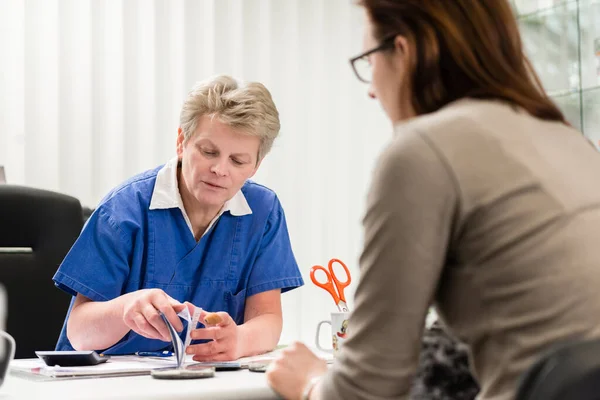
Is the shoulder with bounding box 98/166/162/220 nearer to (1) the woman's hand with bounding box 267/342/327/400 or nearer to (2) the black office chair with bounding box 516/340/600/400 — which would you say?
(1) the woman's hand with bounding box 267/342/327/400

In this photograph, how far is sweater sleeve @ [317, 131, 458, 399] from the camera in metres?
0.76

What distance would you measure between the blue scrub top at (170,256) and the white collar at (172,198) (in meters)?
0.01

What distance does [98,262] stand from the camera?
5.77ft

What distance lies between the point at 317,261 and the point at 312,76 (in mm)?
771

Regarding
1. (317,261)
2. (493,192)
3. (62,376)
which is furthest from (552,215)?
(317,261)

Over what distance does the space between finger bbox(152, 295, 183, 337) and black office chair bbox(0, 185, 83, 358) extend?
0.62 metres

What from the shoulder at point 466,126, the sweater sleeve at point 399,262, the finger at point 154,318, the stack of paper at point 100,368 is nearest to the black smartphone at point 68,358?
the stack of paper at point 100,368

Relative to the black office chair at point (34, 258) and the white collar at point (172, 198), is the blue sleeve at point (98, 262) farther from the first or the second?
the black office chair at point (34, 258)

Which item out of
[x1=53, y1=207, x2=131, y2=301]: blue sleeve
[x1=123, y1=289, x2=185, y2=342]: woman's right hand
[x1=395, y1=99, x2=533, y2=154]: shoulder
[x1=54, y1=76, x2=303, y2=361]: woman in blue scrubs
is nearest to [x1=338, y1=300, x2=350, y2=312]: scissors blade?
[x1=54, y1=76, x2=303, y2=361]: woman in blue scrubs

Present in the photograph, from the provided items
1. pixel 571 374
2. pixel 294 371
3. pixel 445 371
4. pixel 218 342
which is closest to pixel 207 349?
pixel 218 342

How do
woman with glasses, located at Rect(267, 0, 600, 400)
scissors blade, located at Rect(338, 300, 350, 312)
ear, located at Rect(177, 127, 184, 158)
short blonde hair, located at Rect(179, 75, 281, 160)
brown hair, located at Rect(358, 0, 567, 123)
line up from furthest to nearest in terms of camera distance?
ear, located at Rect(177, 127, 184, 158), short blonde hair, located at Rect(179, 75, 281, 160), scissors blade, located at Rect(338, 300, 350, 312), brown hair, located at Rect(358, 0, 567, 123), woman with glasses, located at Rect(267, 0, 600, 400)

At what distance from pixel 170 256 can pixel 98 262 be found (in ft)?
0.58

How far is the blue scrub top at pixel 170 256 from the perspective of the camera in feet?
5.79

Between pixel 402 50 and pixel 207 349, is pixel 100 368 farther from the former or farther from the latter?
pixel 402 50
